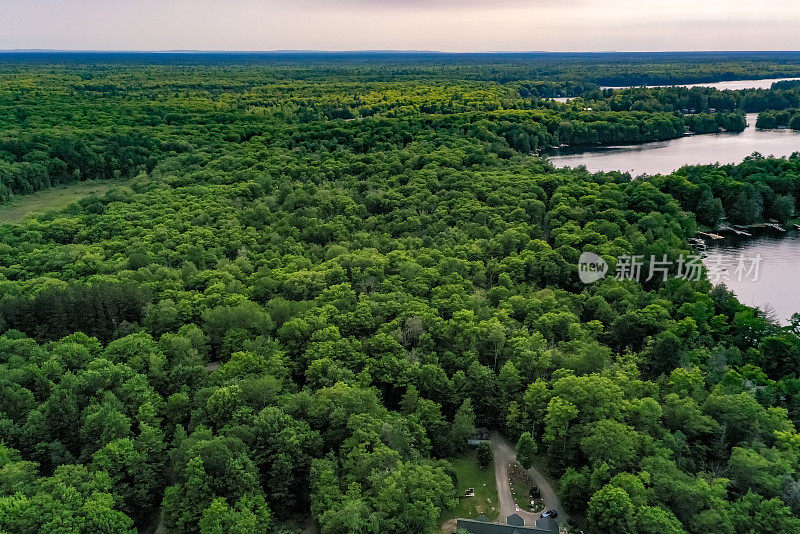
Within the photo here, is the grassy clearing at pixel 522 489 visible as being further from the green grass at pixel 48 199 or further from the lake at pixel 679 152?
the lake at pixel 679 152

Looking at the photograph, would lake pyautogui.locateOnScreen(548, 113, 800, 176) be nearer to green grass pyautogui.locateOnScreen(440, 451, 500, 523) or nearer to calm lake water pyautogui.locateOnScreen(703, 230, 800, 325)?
calm lake water pyautogui.locateOnScreen(703, 230, 800, 325)

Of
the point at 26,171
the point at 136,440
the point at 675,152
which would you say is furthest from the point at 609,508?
the point at 675,152

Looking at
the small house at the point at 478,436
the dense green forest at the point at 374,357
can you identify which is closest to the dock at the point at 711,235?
the dense green forest at the point at 374,357

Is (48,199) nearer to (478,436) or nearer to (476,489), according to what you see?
(478,436)

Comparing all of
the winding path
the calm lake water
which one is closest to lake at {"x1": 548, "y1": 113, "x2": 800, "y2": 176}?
the calm lake water

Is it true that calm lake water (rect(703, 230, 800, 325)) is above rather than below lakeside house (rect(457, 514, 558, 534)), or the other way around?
above

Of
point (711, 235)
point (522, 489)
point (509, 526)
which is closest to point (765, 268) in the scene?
point (711, 235)
